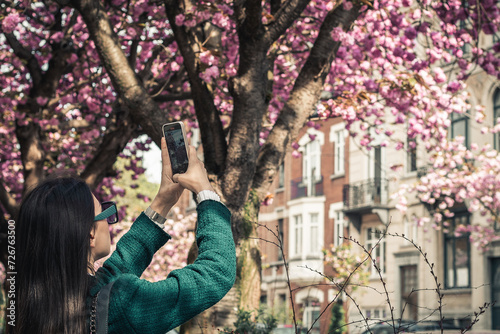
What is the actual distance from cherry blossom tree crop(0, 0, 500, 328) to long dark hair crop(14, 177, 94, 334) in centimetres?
183

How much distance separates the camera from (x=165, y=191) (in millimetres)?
2801

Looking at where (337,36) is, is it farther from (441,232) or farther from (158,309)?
(441,232)

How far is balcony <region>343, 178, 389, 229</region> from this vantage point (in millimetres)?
32719

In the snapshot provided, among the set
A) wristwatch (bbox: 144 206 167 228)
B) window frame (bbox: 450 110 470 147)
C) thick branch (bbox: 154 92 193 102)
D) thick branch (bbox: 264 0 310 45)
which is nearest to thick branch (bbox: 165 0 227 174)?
thick branch (bbox: 264 0 310 45)

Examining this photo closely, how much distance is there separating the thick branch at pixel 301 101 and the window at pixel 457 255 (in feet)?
68.5

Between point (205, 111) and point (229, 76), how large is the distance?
1.40m

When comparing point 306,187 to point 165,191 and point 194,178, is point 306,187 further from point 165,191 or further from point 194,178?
point 194,178

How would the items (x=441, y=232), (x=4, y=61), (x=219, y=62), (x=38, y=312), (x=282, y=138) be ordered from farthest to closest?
1. (x=441, y=232)
2. (x=4, y=61)
3. (x=219, y=62)
4. (x=282, y=138)
5. (x=38, y=312)

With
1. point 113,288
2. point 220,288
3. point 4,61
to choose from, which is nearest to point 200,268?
point 220,288

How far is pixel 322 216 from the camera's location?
36.9m

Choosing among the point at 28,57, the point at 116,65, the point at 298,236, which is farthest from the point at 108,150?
the point at 298,236

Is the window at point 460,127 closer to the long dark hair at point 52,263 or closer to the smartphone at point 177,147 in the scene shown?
the smartphone at point 177,147

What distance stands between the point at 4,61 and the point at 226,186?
7439 mm

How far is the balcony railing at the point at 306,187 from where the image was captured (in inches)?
1458
